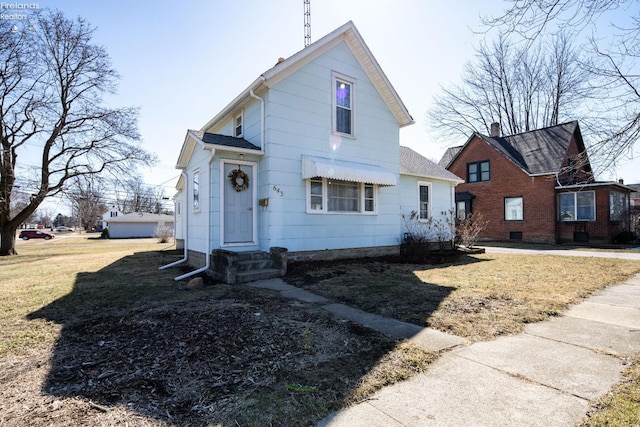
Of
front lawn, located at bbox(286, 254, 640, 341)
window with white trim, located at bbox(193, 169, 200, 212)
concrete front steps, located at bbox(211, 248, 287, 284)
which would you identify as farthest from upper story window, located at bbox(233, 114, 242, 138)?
front lawn, located at bbox(286, 254, 640, 341)

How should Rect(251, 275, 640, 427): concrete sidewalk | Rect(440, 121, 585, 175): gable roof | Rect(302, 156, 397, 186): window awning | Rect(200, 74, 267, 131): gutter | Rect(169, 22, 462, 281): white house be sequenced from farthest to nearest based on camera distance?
Rect(440, 121, 585, 175): gable roof → Rect(302, 156, 397, 186): window awning → Rect(169, 22, 462, 281): white house → Rect(200, 74, 267, 131): gutter → Rect(251, 275, 640, 427): concrete sidewalk

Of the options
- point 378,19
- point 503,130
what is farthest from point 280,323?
point 503,130

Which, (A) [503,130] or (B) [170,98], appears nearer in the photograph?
(B) [170,98]

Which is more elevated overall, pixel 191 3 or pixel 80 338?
pixel 191 3

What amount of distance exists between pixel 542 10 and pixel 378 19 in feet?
7.78

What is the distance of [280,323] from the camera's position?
426cm

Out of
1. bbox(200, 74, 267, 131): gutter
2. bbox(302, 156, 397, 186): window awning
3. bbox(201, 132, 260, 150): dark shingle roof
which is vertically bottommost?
bbox(302, 156, 397, 186): window awning

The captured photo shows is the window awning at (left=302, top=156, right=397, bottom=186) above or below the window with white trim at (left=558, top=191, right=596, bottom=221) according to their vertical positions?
above

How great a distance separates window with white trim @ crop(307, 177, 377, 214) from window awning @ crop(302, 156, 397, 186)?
0.56 metres

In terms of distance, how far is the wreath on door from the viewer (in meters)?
8.53

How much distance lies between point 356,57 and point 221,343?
10037mm

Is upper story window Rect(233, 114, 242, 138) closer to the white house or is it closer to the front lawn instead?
the white house

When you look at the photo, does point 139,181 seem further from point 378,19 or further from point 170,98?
point 378,19

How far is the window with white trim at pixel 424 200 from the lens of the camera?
13.2 metres
